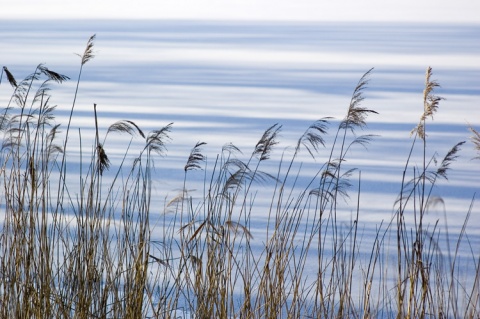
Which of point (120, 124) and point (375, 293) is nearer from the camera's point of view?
point (120, 124)

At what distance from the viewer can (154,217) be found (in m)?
4.37

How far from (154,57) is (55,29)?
12.1ft

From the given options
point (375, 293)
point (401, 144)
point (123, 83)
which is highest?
Result: point (123, 83)

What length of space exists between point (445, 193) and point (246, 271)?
2.74 m

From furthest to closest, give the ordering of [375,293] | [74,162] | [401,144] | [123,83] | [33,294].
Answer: [123,83], [401,144], [74,162], [375,293], [33,294]

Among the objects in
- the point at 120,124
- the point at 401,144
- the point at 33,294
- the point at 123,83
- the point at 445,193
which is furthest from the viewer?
the point at 123,83

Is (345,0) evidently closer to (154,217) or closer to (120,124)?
(154,217)

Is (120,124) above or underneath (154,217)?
above

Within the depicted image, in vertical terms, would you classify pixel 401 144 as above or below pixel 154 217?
above

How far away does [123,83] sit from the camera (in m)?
8.72

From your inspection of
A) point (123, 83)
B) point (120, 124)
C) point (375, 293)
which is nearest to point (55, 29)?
point (123, 83)

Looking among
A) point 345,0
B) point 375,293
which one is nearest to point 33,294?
point 375,293

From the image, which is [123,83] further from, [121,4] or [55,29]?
[121,4]

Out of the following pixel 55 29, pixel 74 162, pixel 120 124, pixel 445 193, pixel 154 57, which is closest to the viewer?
pixel 120 124
